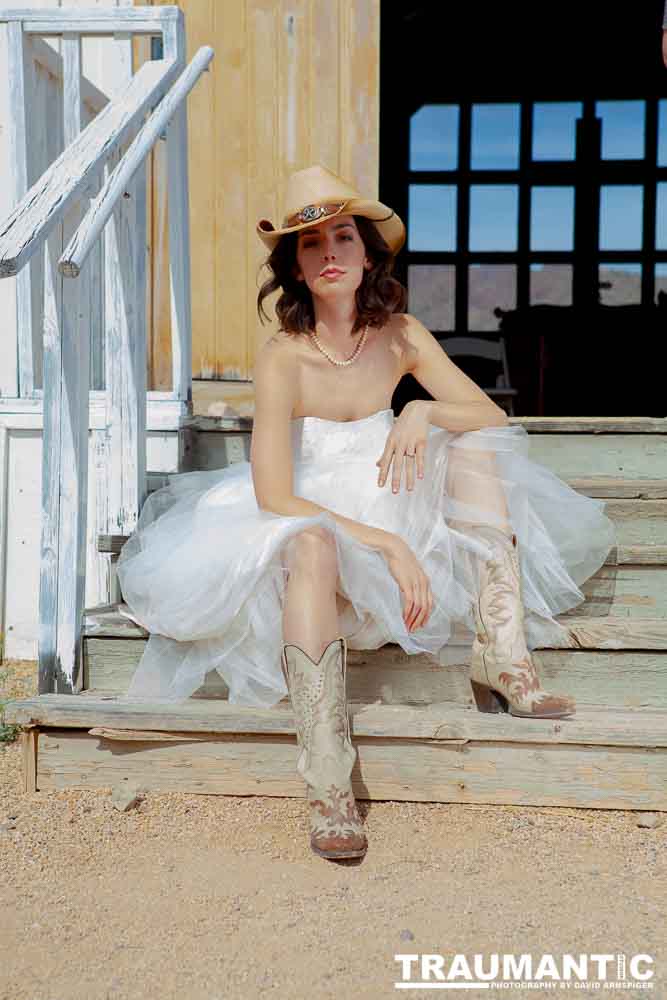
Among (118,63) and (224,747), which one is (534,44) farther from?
(224,747)

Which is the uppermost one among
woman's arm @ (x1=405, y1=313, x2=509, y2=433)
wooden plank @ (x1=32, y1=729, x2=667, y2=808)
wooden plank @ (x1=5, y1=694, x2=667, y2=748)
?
woman's arm @ (x1=405, y1=313, x2=509, y2=433)

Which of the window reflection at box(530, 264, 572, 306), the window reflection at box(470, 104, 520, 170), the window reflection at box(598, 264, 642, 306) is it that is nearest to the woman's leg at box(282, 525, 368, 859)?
the window reflection at box(470, 104, 520, 170)

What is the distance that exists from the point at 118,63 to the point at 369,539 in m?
1.88

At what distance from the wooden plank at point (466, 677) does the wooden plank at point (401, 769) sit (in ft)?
0.71

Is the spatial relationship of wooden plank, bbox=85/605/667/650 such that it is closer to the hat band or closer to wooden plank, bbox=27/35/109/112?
the hat band

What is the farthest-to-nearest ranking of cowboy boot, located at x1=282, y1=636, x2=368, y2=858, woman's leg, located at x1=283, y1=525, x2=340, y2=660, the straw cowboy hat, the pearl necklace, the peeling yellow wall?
the peeling yellow wall < the pearl necklace < the straw cowboy hat < woman's leg, located at x1=283, y1=525, x2=340, y2=660 < cowboy boot, located at x1=282, y1=636, x2=368, y2=858

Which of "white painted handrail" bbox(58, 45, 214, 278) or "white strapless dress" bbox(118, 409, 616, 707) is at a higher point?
"white painted handrail" bbox(58, 45, 214, 278)

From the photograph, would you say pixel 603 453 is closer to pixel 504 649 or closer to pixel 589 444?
pixel 589 444

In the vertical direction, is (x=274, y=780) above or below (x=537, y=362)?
below

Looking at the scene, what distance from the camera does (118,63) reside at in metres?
3.12

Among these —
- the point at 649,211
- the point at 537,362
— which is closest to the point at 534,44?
the point at 649,211

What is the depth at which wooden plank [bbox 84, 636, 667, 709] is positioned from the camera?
2305mm

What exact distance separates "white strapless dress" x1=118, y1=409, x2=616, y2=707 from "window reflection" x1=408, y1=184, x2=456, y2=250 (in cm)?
586

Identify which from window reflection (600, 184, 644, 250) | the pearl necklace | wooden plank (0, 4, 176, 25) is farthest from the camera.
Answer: window reflection (600, 184, 644, 250)
